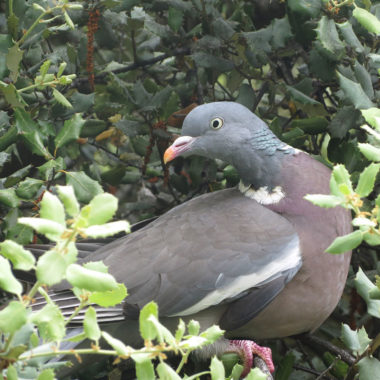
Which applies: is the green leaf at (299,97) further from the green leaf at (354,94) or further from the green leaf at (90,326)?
the green leaf at (90,326)

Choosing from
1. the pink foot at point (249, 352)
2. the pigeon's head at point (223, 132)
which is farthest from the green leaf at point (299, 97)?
Answer: the pink foot at point (249, 352)

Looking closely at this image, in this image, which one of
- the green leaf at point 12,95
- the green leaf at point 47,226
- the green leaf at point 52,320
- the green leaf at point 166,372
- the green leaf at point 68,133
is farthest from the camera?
the green leaf at point 68,133

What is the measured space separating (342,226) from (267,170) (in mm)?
336

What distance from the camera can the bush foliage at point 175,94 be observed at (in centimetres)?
226

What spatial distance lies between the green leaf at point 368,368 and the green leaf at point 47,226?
43.8 inches

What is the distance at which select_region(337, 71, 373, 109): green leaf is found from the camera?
2264 mm

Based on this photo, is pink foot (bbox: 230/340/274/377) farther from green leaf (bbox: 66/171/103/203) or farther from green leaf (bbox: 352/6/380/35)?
green leaf (bbox: 352/6/380/35)

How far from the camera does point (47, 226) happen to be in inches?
43.2

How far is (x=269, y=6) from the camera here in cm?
283

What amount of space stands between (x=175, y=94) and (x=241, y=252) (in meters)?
0.67

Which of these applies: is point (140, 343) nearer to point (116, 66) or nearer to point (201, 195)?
point (201, 195)

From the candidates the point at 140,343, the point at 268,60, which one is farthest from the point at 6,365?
the point at 268,60

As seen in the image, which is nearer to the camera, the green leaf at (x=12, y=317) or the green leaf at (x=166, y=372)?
the green leaf at (x=12, y=317)

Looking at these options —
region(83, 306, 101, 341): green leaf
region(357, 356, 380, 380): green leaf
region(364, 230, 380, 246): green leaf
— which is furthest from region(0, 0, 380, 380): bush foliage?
region(83, 306, 101, 341): green leaf
